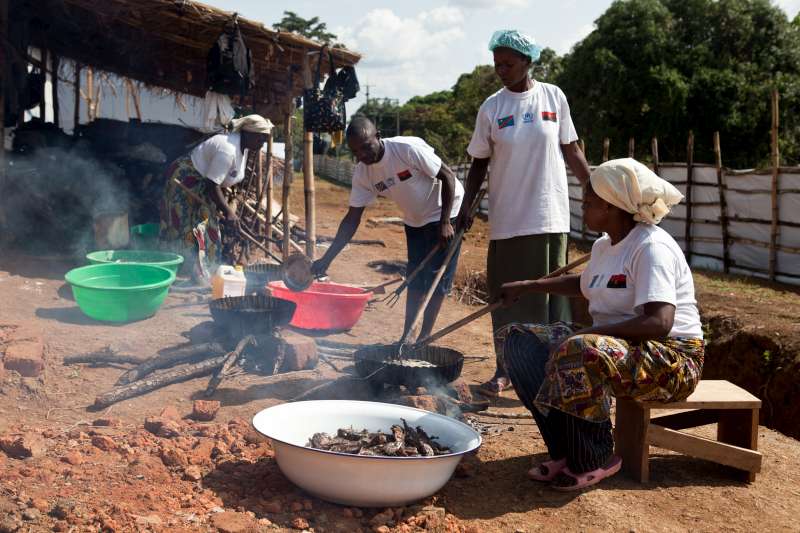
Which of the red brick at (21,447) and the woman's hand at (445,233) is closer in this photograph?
the red brick at (21,447)

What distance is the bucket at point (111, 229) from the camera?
7.29 metres

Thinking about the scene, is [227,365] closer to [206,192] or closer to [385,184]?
[385,184]

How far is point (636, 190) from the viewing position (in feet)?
9.02

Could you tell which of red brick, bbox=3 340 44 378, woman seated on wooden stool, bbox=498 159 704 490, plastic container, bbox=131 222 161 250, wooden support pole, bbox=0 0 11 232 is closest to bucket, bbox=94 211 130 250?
plastic container, bbox=131 222 161 250

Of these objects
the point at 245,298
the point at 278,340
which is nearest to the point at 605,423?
the point at 278,340

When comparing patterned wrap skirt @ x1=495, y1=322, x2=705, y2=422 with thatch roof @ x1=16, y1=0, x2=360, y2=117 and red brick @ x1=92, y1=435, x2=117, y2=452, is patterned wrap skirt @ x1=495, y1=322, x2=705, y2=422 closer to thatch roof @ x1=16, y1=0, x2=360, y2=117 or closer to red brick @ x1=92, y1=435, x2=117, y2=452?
red brick @ x1=92, y1=435, x2=117, y2=452

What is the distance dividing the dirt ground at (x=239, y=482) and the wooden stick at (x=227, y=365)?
72 millimetres

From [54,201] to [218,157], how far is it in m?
2.17

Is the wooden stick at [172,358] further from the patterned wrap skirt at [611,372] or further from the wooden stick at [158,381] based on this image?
the patterned wrap skirt at [611,372]

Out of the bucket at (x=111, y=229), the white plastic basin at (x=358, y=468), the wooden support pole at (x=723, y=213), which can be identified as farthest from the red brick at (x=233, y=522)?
the wooden support pole at (x=723, y=213)

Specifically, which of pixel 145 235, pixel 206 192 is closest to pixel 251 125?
pixel 206 192

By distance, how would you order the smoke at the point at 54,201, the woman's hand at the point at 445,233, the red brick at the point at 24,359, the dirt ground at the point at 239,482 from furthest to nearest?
the smoke at the point at 54,201
the woman's hand at the point at 445,233
the red brick at the point at 24,359
the dirt ground at the point at 239,482

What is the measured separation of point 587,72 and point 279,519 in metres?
20.6

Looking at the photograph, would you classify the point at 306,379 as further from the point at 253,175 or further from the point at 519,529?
the point at 253,175
